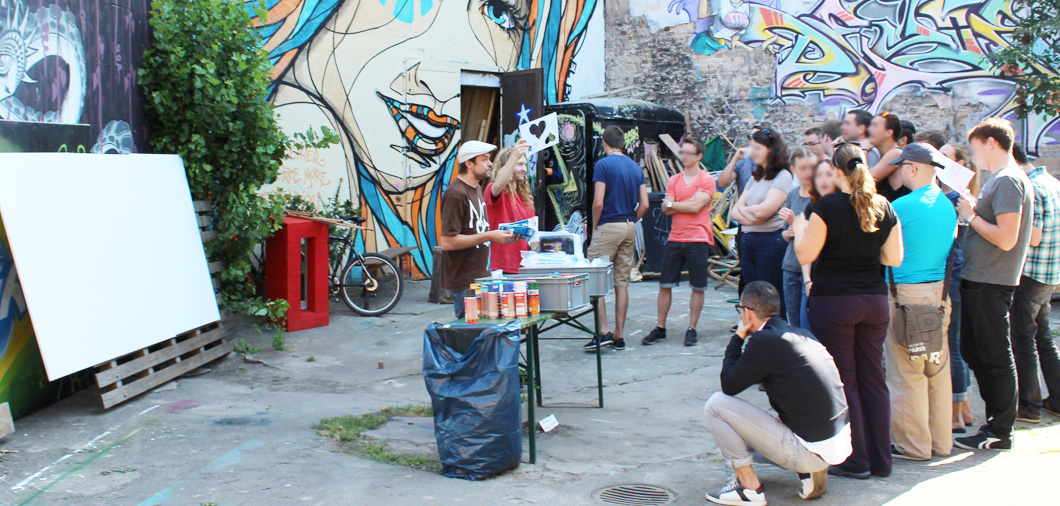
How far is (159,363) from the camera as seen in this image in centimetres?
614

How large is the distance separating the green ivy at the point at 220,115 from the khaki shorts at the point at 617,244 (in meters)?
2.86

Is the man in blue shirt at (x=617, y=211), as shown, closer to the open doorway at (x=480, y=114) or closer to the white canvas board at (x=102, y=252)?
the white canvas board at (x=102, y=252)

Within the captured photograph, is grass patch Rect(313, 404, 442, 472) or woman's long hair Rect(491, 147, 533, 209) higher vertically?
woman's long hair Rect(491, 147, 533, 209)

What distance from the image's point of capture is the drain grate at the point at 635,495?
412cm

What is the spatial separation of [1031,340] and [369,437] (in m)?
4.13

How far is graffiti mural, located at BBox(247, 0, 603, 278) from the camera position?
9875mm

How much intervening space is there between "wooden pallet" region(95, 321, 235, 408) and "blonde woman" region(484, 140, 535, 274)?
239 cm

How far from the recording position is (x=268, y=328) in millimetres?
7961

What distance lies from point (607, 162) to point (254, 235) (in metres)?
3.12

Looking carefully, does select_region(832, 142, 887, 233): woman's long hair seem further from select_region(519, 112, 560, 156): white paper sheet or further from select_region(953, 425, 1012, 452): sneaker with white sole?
select_region(519, 112, 560, 156): white paper sheet

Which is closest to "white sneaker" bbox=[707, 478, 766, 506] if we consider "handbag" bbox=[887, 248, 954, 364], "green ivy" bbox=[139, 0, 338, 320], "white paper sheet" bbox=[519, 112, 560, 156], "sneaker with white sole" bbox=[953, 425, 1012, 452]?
"handbag" bbox=[887, 248, 954, 364]

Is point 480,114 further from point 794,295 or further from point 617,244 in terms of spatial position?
point 794,295

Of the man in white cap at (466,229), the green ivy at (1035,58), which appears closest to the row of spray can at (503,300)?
the man in white cap at (466,229)

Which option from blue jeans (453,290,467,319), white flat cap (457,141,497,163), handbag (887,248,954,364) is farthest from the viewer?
white flat cap (457,141,497,163)
